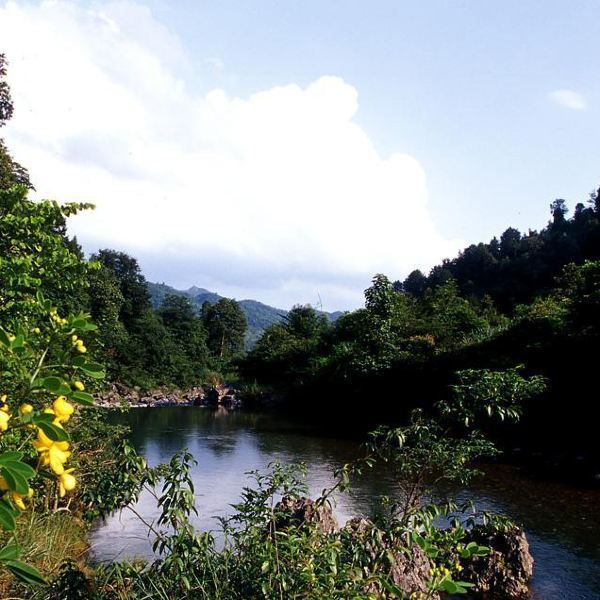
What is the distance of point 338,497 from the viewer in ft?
34.3

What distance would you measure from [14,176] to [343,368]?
13.8 meters

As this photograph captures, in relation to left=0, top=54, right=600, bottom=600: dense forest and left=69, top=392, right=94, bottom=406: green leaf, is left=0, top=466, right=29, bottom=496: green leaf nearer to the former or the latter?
left=0, top=54, right=600, bottom=600: dense forest

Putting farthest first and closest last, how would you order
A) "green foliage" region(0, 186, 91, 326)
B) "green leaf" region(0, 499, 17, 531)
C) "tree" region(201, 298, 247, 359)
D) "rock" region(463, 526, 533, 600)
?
"tree" region(201, 298, 247, 359)
"rock" region(463, 526, 533, 600)
"green foliage" region(0, 186, 91, 326)
"green leaf" region(0, 499, 17, 531)

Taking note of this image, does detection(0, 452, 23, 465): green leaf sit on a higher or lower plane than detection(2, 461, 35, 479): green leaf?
higher

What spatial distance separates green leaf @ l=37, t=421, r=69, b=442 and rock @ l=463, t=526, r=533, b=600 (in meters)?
6.46

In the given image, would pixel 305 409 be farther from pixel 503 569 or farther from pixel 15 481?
pixel 15 481

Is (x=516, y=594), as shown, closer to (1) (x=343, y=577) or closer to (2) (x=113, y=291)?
(1) (x=343, y=577)

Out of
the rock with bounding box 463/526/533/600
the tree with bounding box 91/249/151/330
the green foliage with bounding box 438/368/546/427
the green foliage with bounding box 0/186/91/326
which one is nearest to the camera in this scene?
the green foliage with bounding box 438/368/546/427

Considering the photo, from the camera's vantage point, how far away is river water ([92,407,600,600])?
290 inches

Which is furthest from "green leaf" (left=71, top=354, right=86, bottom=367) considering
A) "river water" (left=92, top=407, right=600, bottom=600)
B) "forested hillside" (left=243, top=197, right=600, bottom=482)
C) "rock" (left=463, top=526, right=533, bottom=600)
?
"rock" (left=463, top=526, right=533, bottom=600)

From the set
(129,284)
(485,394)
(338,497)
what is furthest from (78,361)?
(129,284)

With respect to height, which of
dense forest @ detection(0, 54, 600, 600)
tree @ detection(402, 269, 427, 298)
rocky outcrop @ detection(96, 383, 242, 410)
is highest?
tree @ detection(402, 269, 427, 298)

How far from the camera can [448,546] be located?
8.80 ft

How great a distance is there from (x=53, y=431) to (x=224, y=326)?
50274 mm
